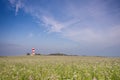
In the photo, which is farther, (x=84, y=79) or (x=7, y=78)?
(x=7, y=78)

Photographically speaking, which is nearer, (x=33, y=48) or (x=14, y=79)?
(x=14, y=79)

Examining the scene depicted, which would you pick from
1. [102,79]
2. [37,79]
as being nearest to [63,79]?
[37,79]

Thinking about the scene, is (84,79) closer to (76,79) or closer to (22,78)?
(76,79)

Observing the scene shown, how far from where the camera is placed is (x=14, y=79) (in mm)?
6887

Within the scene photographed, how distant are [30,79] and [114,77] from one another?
3.56 m

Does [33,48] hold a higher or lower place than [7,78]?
higher

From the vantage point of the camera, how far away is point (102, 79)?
6.18m

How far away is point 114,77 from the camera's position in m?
6.94

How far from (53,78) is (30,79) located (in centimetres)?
109

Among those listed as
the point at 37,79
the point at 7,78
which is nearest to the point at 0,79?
the point at 7,78

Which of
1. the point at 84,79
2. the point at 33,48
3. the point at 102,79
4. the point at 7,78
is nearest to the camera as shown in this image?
the point at 102,79

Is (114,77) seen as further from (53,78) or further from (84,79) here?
(53,78)

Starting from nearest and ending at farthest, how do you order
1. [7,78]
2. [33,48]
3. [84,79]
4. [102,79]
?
[102,79] → [84,79] → [7,78] → [33,48]

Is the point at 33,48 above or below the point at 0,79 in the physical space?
above
